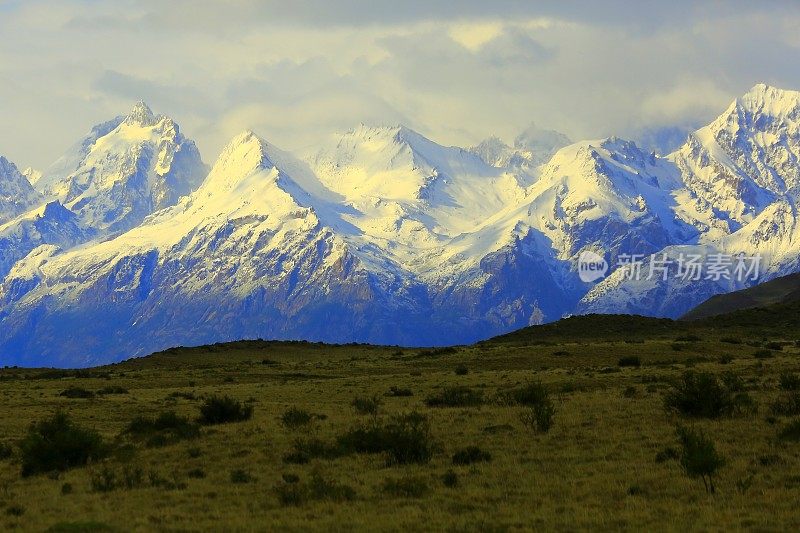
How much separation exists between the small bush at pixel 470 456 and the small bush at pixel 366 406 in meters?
13.3

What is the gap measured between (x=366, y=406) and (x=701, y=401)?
52.2ft

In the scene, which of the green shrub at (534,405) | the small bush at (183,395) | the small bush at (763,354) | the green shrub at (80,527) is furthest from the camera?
the small bush at (763,354)

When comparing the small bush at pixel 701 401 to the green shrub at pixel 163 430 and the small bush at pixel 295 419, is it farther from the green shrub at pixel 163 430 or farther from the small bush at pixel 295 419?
the green shrub at pixel 163 430

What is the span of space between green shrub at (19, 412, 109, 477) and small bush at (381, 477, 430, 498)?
45.4 ft

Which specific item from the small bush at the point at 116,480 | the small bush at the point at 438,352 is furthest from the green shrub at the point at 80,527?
the small bush at the point at 438,352

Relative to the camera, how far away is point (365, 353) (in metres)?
123

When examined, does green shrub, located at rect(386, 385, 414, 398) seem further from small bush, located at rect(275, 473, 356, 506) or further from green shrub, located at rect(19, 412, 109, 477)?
small bush, located at rect(275, 473, 356, 506)

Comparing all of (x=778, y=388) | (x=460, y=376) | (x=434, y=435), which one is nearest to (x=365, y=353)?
(x=460, y=376)

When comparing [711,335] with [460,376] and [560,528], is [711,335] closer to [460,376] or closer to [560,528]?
[460,376]

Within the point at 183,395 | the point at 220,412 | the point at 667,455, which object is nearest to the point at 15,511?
the point at 667,455

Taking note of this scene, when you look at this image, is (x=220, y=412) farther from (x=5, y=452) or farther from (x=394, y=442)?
(x=394, y=442)

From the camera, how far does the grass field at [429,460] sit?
34844mm

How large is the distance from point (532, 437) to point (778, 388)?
722 inches

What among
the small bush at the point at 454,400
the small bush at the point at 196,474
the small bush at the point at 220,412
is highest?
the small bush at the point at 220,412
